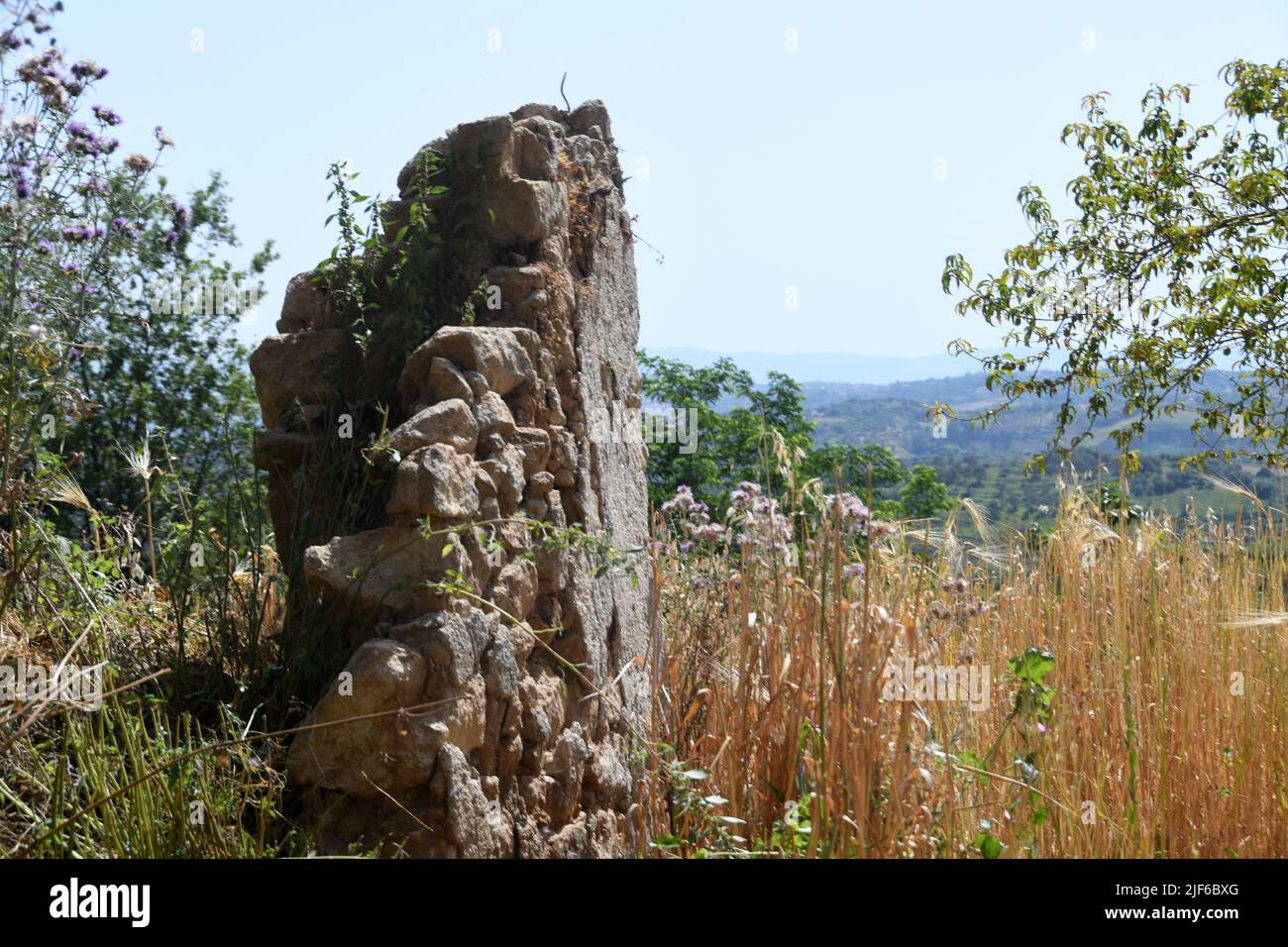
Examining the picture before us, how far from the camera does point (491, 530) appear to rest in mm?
2602

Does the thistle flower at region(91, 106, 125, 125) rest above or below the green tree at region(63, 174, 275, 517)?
above

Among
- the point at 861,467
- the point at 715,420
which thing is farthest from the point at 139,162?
the point at 861,467

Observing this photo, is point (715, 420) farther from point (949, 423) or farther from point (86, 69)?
point (86, 69)

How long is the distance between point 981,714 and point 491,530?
1.63m

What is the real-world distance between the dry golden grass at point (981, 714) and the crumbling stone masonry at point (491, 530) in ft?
0.86

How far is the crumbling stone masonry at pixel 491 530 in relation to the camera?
2342 millimetres

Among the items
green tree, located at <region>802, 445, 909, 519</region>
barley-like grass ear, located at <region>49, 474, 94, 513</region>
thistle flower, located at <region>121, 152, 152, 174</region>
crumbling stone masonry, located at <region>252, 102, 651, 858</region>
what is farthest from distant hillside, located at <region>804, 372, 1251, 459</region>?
barley-like grass ear, located at <region>49, 474, 94, 513</region>

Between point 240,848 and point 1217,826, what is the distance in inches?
103

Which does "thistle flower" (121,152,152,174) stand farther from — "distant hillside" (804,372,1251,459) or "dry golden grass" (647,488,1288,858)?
"distant hillside" (804,372,1251,459)

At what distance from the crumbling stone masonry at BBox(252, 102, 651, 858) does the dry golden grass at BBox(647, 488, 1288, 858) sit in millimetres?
262

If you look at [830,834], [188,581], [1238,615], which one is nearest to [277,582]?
[188,581]

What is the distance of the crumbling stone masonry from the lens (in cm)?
234
